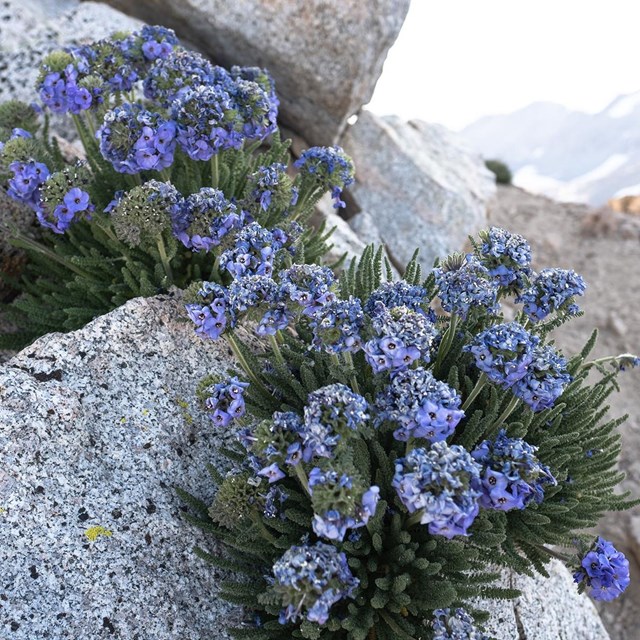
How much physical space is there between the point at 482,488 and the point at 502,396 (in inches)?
28.7

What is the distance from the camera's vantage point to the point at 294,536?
2732 millimetres

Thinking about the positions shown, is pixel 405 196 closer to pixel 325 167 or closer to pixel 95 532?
pixel 325 167

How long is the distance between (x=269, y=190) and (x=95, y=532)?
191cm

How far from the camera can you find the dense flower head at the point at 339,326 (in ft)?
7.94

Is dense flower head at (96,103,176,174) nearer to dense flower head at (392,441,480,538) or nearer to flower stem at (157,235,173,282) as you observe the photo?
flower stem at (157,235,173,282)

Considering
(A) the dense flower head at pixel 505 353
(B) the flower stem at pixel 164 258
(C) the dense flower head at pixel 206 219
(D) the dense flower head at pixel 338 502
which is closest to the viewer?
(D) the dense flower head at pixel 338 502

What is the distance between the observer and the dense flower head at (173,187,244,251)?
319cm

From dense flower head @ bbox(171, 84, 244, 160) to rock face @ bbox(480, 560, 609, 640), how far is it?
2692mm

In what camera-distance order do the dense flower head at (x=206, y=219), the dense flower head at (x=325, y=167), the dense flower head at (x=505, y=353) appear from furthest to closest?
the dense flower head at (x=325, y=167), the dense flower head at (x=206, y=219), the dense flower head at (x=505, y=353)

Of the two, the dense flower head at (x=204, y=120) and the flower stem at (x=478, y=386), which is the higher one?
the dense flower head at (x=204, y=120)

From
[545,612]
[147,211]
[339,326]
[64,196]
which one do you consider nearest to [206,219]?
[147,211]

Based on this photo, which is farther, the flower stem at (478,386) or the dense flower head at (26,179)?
the dense flower head at (26,179)

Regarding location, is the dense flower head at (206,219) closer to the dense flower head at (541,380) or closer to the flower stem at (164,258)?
the flower stem at (164,258)

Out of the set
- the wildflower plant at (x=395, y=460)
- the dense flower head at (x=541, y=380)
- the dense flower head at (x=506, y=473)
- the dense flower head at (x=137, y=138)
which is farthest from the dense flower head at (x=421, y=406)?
the dense flower head at (x=137, y=138)
